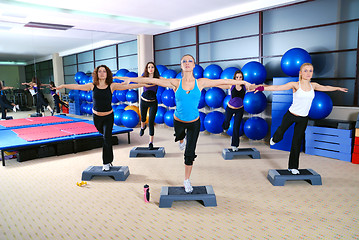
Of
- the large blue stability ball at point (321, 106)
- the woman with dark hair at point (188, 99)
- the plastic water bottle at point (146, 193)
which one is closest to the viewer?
the woman with dark hair at point (188, 99)

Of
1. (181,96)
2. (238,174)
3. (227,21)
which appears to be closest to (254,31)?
(227,21)

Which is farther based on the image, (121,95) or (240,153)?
(121,95)

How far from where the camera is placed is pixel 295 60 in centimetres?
446

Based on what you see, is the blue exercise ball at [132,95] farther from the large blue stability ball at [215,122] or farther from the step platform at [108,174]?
the step platform at [108,174]

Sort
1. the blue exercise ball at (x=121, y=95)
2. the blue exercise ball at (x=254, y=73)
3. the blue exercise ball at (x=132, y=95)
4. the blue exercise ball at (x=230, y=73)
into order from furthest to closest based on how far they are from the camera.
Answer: the blue exercise ball at (x=121, y=95)
the blue exercise ball at (x=132, y=95)
the blue exercise ball at (x=230, y=73)
the blue exercise ball at (x=254, y=73)

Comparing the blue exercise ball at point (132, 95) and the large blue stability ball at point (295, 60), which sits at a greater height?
the large blue stability ball at point (295, 60)

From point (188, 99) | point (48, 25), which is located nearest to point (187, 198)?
point (188, 99)

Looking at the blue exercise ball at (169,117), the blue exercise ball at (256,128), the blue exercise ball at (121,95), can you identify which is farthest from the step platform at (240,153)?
the blue exercise ball at (121,95)

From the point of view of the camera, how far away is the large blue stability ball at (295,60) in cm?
445

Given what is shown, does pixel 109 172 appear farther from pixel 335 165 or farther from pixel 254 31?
pixel 254 31

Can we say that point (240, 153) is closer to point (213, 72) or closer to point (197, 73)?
point (213, 72)

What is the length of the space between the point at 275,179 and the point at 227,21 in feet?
14.5

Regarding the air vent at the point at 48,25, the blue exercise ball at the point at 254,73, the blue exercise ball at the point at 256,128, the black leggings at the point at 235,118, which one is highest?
the air vent at the point at 48,25

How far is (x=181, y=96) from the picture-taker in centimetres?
274
